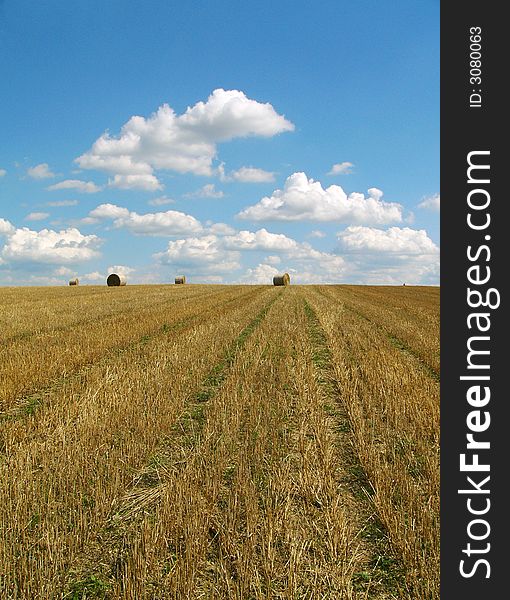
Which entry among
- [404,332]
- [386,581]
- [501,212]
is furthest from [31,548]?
[404,332]

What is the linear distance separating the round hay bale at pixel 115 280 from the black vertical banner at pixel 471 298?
46027 mm

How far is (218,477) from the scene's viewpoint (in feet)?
15.3

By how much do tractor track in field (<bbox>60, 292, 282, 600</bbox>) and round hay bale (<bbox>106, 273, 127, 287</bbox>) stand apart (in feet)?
134

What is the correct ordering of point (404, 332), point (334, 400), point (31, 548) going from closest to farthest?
1. point (31, 548)
2. point (334, 400)
3. point (404, 332)

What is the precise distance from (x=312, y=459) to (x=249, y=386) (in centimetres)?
289

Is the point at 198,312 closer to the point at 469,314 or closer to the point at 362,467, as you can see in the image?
the point at 362,467

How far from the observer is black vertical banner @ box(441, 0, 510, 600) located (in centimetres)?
279

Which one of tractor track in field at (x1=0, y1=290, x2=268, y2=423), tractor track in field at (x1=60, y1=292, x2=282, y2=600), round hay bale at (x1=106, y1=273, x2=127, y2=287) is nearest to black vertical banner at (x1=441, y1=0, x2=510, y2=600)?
tractor track in field at (x1=60, y1=292, x2=282, y2=600)

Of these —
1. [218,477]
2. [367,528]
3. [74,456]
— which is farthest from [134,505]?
[367,528]

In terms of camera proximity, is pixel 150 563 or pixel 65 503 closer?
pixel 150 563

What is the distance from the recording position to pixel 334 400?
7.72 metres

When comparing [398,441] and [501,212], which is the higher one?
[501,212]

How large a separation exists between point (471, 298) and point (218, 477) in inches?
117

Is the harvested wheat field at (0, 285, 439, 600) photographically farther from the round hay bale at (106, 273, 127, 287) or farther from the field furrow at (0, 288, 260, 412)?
the round hay bale at (106, 273, 127, 287)
